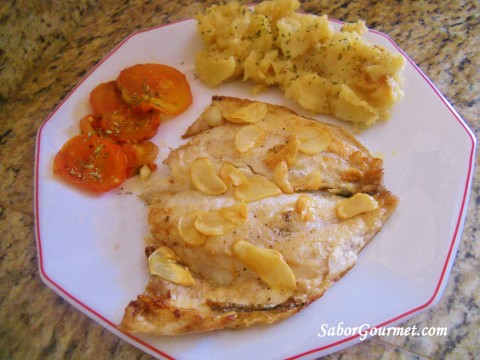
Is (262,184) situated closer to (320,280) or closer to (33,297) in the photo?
(320,280)

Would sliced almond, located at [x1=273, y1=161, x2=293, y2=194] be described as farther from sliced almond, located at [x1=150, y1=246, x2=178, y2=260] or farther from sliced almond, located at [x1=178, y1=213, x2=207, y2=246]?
sliced almond, located at [x1=150, y1=246, x2=178, y2=260]

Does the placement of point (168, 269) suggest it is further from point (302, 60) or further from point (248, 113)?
point (302, 60)

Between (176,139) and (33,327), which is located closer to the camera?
(33,327)

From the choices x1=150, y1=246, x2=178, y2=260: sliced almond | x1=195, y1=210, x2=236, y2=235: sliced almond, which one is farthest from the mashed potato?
x1=150, y1=246, x2=178, y2=260: sliced almond

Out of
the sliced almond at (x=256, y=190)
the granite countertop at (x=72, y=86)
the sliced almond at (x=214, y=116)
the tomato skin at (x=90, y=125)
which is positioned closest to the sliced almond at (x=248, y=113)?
the sliced almond at (x=214, y=116)

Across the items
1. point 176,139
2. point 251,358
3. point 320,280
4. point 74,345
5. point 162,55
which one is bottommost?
point 74,345

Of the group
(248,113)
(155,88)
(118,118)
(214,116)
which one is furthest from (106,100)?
(248,113)

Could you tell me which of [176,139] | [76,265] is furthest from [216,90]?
[76,265]

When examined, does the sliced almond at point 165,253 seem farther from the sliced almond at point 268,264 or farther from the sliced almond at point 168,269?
the sliced almond at point 268,264
